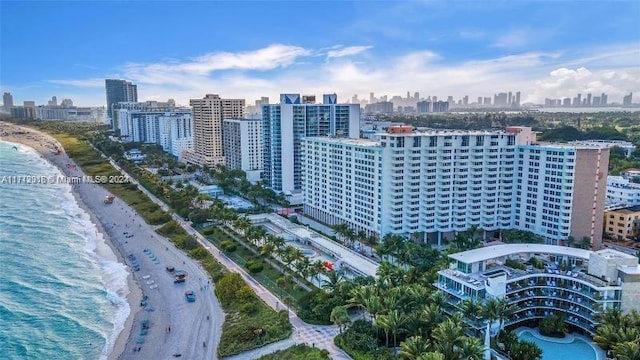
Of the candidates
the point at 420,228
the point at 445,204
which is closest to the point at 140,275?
the point at 420,228

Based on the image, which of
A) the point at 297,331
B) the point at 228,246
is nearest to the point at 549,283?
the point at 297,331

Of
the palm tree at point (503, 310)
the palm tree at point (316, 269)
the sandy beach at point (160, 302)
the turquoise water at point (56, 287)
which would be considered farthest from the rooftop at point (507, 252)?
the turquoise water at point (56, 287)

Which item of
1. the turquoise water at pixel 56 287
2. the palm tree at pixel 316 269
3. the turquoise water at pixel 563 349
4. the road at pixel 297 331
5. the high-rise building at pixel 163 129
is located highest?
the high-rise building at pixel 163 129

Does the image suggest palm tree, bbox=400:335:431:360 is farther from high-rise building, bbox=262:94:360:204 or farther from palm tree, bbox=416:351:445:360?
high-rise building, bbox=262:94:360:204

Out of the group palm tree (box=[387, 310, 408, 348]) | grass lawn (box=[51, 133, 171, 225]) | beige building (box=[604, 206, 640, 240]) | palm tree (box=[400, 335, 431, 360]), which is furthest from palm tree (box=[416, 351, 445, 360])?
grass lawn (box=[51, 133, 171, 225])

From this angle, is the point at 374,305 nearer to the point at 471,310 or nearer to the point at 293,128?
the point at 471,310

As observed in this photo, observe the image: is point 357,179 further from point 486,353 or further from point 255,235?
point 486,353

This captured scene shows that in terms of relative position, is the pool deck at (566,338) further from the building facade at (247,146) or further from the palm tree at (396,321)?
the building facade at (247,146)
